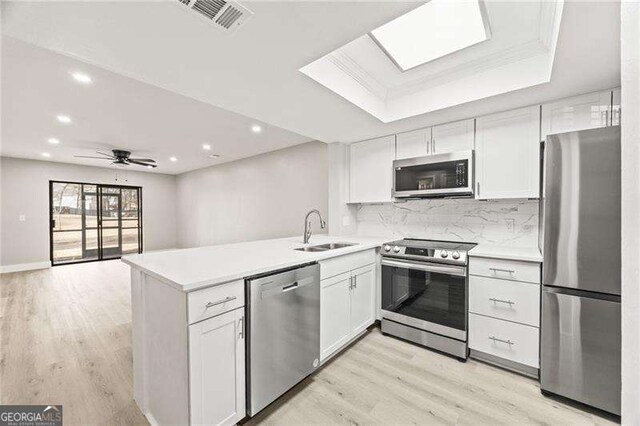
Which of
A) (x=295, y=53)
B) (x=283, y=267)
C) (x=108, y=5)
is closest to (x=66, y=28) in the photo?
(x=108, y=5)

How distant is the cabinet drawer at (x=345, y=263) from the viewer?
208 centimetres

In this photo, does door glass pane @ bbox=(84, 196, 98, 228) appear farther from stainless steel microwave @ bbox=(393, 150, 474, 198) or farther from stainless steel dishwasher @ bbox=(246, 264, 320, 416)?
stainless steel microwave @ bbox=(393, 150, 474, 198)

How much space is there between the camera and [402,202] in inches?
126

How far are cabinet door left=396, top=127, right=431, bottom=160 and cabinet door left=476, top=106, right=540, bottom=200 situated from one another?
0.47 metres

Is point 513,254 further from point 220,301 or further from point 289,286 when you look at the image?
point 220,301

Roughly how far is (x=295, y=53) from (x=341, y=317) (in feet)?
6.71

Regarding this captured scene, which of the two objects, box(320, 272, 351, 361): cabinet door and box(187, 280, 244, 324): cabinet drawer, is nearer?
box(187, 280, 244, 324): cabinet drawer

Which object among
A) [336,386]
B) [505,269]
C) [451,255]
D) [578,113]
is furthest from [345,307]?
[578,113]

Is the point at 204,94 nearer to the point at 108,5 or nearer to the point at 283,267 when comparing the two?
the point at 108,5

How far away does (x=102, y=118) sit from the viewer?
132 inches

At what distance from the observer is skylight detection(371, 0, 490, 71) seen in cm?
160

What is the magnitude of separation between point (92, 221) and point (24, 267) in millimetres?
1563

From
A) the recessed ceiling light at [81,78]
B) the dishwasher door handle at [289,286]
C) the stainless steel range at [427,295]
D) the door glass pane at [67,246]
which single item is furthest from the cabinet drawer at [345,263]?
the door glass pane at [67,246]

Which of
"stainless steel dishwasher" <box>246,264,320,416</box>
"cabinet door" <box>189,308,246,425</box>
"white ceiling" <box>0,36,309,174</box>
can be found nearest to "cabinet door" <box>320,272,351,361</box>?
"stainless steel dishwasher" <box>246,264,320,416</box>
